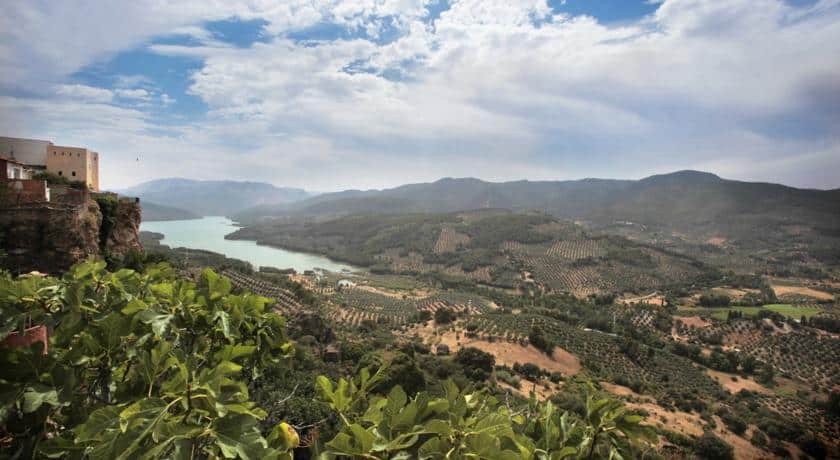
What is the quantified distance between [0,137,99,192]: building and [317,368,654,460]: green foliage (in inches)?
1167

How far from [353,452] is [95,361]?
146 centimetres

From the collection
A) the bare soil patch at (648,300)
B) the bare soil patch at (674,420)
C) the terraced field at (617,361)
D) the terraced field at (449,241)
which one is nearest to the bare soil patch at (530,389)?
the bare soil patch at (674,420)

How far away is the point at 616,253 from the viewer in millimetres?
96250

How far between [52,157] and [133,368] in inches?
1189

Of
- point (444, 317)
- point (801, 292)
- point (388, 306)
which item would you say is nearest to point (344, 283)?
point (388, 306)

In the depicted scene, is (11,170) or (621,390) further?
(621,390)

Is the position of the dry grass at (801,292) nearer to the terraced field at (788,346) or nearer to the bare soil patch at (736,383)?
the terraced field at (788,346)

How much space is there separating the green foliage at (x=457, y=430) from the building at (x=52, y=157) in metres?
29.6

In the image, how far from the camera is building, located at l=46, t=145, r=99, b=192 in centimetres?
2300

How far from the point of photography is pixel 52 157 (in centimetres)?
2302

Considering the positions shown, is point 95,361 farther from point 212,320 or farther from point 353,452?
point 353,452

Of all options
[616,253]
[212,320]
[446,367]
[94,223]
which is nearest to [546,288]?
[616,253]

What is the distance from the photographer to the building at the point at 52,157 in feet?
74.3

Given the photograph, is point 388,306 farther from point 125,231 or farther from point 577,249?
point 577,249
